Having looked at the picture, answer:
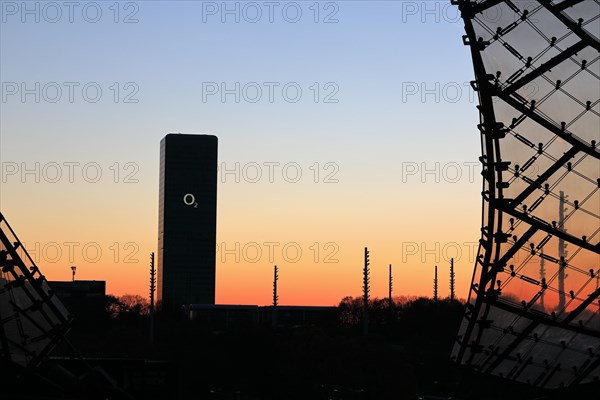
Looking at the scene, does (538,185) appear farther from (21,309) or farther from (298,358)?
(298,358)

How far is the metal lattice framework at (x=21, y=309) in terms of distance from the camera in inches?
1347

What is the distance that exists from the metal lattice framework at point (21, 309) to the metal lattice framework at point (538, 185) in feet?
48.1

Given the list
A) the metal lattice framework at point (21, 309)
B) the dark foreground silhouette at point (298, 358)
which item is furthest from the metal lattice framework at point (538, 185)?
the dark foreground silhouette at point (298, 358)

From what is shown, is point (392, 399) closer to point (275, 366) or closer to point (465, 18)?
point (275, 366)

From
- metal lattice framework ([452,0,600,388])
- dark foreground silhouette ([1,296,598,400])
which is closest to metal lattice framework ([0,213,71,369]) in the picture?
metal lattice framework ([452,0,600,388])

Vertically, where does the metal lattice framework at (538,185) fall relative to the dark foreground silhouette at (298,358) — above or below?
above

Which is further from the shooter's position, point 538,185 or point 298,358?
point 298,358

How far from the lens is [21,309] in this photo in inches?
1404

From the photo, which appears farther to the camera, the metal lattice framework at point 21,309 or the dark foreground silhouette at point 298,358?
the dark foreground silhouette at point 298,358

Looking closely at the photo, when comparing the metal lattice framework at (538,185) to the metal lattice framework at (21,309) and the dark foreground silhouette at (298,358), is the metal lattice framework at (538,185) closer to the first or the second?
the metal lattice framework at (21,309)

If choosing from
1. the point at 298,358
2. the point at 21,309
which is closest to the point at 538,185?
the point at 21,309

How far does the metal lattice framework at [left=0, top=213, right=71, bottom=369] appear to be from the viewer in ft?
112

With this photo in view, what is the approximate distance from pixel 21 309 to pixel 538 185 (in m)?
17.1

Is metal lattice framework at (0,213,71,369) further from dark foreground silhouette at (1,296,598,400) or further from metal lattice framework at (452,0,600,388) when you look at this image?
dark foreground silhouette at (1,296,598,400)
